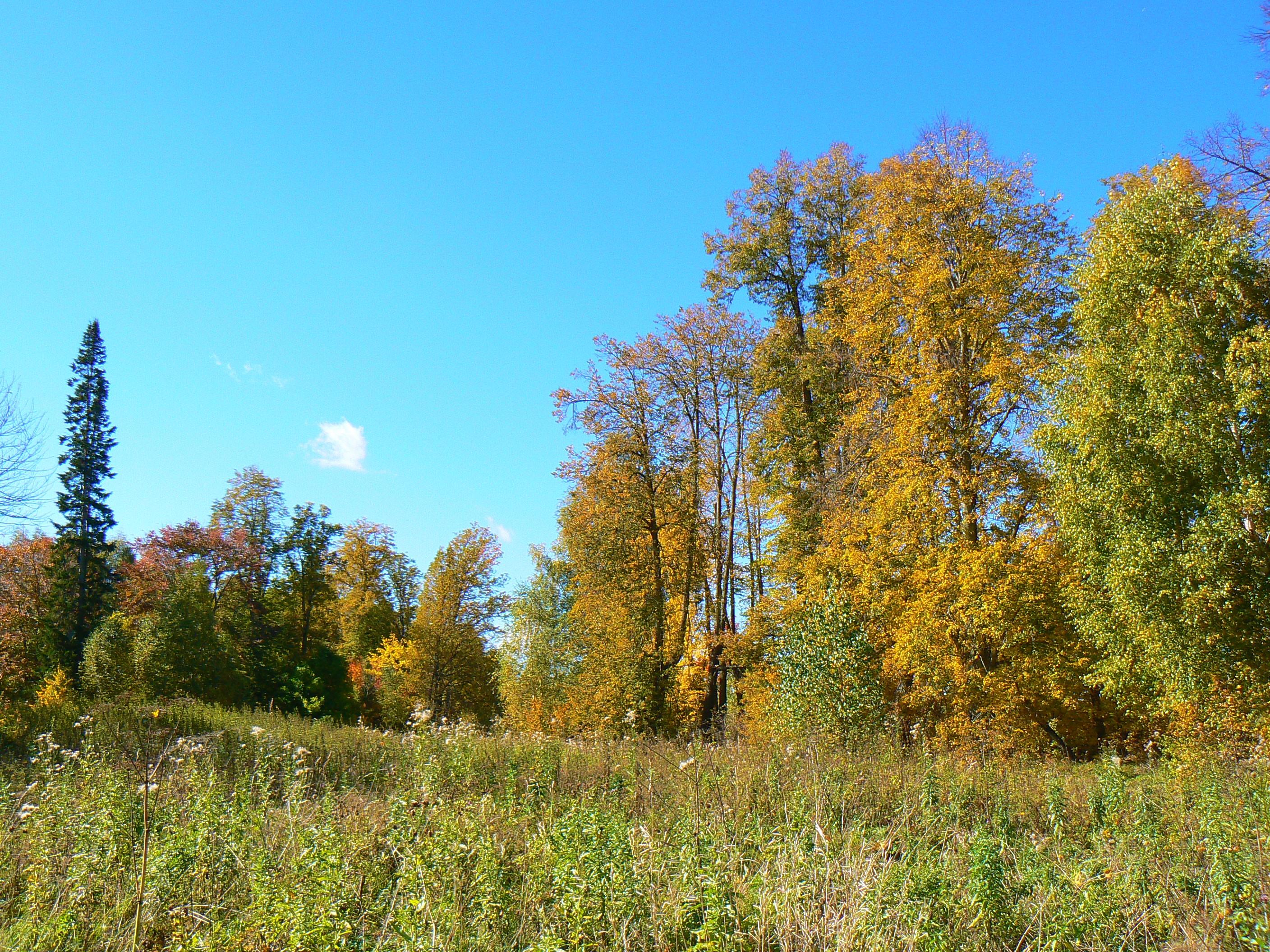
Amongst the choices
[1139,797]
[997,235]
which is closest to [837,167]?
[997,235]

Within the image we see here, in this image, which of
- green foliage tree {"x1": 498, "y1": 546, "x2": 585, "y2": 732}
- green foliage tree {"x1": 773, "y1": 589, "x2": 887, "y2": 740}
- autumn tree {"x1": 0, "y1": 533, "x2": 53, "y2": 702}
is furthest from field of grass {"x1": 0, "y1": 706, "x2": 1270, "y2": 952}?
autumn tree {"x1": 0, "y1": 533, "x2": 53, "y2": 702}

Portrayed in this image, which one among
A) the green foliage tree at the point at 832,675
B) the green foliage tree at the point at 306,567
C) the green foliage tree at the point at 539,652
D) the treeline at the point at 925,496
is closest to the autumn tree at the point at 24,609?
the treeline at the point at 925,496

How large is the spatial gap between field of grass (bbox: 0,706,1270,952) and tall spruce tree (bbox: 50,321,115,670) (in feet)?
83.2

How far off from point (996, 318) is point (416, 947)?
52.7 ft

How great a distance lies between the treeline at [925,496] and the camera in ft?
41.1

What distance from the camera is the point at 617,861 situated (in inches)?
167

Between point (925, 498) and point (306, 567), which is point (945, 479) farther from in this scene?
point (306, 567)

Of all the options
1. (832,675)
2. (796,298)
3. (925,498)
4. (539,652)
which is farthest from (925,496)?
(539,652)

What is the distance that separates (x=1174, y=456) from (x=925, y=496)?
4486 millimetres

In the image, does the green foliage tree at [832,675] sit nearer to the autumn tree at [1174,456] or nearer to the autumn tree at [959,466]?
the autumn tree at [959,466]

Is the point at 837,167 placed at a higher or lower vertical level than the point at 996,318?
higher

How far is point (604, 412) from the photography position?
2098 cm

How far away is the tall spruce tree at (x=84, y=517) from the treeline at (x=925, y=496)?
10.6 inches

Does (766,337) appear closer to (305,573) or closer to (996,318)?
(996,318)
